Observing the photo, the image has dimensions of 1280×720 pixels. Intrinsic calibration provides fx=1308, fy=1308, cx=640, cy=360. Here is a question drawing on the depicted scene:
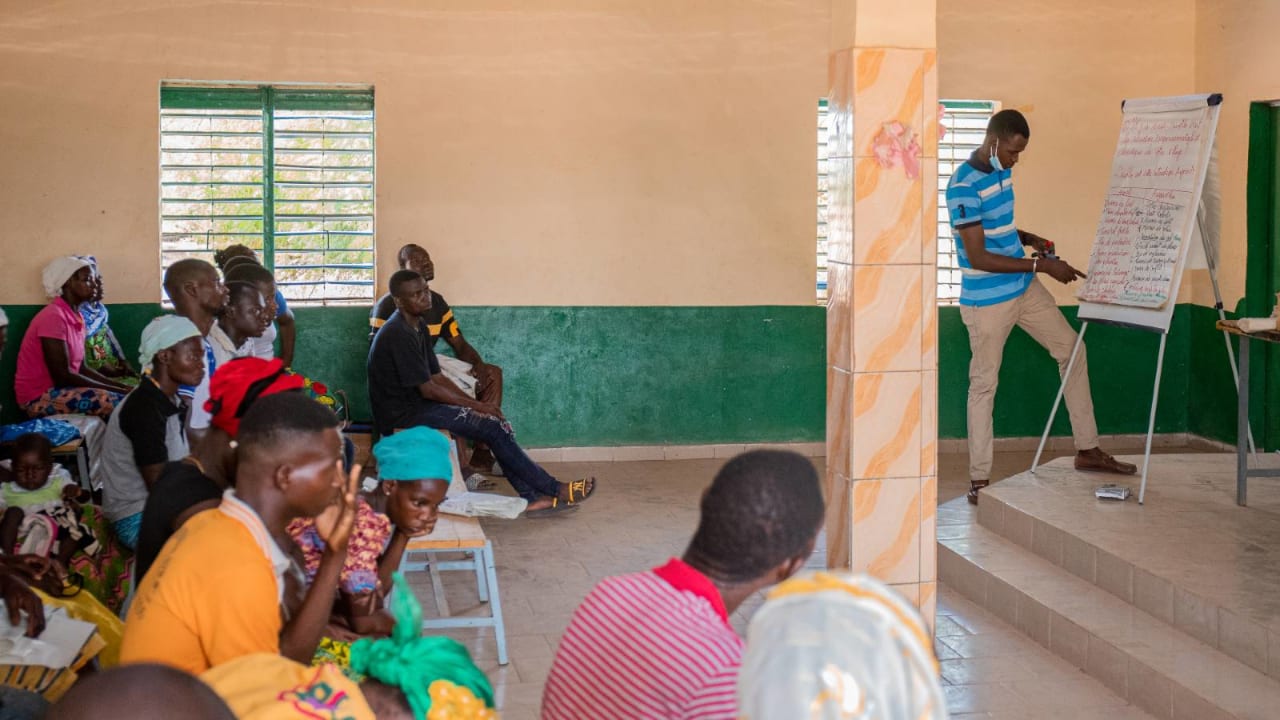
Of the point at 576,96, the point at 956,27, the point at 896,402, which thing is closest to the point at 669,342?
the point at 576,96

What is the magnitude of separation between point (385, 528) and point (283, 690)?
1.48 m

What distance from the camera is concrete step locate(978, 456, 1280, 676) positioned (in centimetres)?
439

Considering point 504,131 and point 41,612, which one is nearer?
point 41,612

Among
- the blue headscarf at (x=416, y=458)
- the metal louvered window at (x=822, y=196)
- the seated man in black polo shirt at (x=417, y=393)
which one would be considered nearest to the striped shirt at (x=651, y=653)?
the blue headscarf at (x=416, y=458)

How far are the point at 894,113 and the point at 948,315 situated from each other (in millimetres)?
4576

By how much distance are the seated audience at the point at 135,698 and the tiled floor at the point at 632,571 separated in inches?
108

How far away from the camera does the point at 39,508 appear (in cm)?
451

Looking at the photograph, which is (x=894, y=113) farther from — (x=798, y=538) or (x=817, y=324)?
(x=817, y=324)

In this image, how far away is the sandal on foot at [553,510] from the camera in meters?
7.02

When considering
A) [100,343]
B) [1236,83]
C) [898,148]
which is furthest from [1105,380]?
[100,343]

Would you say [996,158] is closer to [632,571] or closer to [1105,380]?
[632,571]

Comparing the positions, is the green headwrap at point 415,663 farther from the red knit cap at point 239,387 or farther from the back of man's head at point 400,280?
the back of man's head at point 400,280

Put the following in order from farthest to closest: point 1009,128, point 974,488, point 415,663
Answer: point 974,488, point 1009,128, point 415,663

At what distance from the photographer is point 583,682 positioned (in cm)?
211
